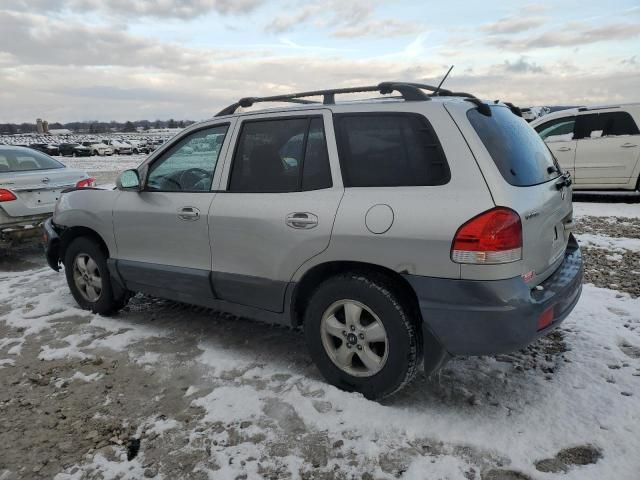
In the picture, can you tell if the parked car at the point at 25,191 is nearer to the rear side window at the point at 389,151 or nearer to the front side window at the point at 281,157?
the front side window at the point at 281,157

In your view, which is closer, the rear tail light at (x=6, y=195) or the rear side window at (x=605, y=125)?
the rear tail light at (x=6, y=195)

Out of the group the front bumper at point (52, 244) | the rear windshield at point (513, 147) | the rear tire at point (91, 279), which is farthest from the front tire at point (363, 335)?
the front bumper at point (52, 244)

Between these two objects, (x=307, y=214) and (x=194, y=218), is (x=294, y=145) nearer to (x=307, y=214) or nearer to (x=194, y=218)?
(x=307, y=214)

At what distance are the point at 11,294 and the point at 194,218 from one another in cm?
311

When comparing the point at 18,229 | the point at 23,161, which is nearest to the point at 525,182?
the point at 18,229

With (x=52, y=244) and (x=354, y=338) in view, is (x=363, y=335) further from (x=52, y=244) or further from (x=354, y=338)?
(x=52, y=244)

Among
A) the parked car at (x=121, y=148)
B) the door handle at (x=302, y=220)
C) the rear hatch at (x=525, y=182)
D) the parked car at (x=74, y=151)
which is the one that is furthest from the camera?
the parked car at (x=121, y=148)

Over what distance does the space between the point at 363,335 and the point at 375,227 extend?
0.66 metres

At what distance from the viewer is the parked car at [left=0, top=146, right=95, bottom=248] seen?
21.3 feet

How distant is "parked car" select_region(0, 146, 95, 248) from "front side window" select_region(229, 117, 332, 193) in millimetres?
4400

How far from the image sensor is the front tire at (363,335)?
2.88m

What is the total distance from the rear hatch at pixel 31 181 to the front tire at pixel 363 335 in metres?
5.16

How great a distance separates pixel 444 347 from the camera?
110 inches

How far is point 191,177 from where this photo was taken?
3977 mm
